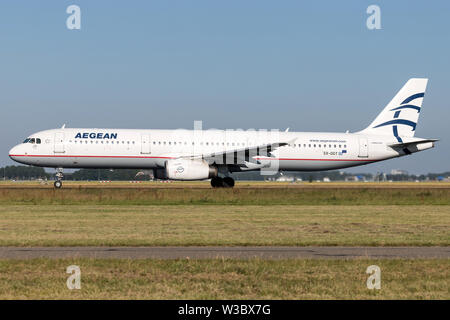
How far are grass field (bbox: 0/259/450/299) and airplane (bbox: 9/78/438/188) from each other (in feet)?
102

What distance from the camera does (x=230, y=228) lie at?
22922 mm

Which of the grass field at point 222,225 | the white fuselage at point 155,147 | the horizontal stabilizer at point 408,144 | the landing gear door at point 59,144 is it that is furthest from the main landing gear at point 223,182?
the grass field at point 222,225

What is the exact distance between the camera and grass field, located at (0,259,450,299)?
443 inches

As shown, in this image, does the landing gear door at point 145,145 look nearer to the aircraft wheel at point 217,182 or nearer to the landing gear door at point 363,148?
the aircraft wheel at point 217,182

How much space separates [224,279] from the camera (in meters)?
12.6

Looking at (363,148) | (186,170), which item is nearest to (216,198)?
(186,170)

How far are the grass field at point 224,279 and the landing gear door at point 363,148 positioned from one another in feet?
125

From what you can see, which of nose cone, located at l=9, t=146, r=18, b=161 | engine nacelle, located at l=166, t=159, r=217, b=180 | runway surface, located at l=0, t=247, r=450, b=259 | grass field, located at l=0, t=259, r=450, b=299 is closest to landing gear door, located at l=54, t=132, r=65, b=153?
nose cone, located at l=9, t=146, r=18, b=161

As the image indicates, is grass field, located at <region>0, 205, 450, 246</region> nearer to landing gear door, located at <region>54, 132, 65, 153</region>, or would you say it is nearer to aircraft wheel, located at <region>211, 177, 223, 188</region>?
landing gear door, located at <region>54, 132, 65, 153</region>

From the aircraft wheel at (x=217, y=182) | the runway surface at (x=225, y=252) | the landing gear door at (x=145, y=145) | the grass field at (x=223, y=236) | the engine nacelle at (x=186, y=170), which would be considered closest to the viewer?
the grass field at (x=223, y=236)

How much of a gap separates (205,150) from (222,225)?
24781 mm

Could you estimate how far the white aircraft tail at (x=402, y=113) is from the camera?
180 feet

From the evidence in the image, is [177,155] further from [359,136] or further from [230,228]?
[230,228]
